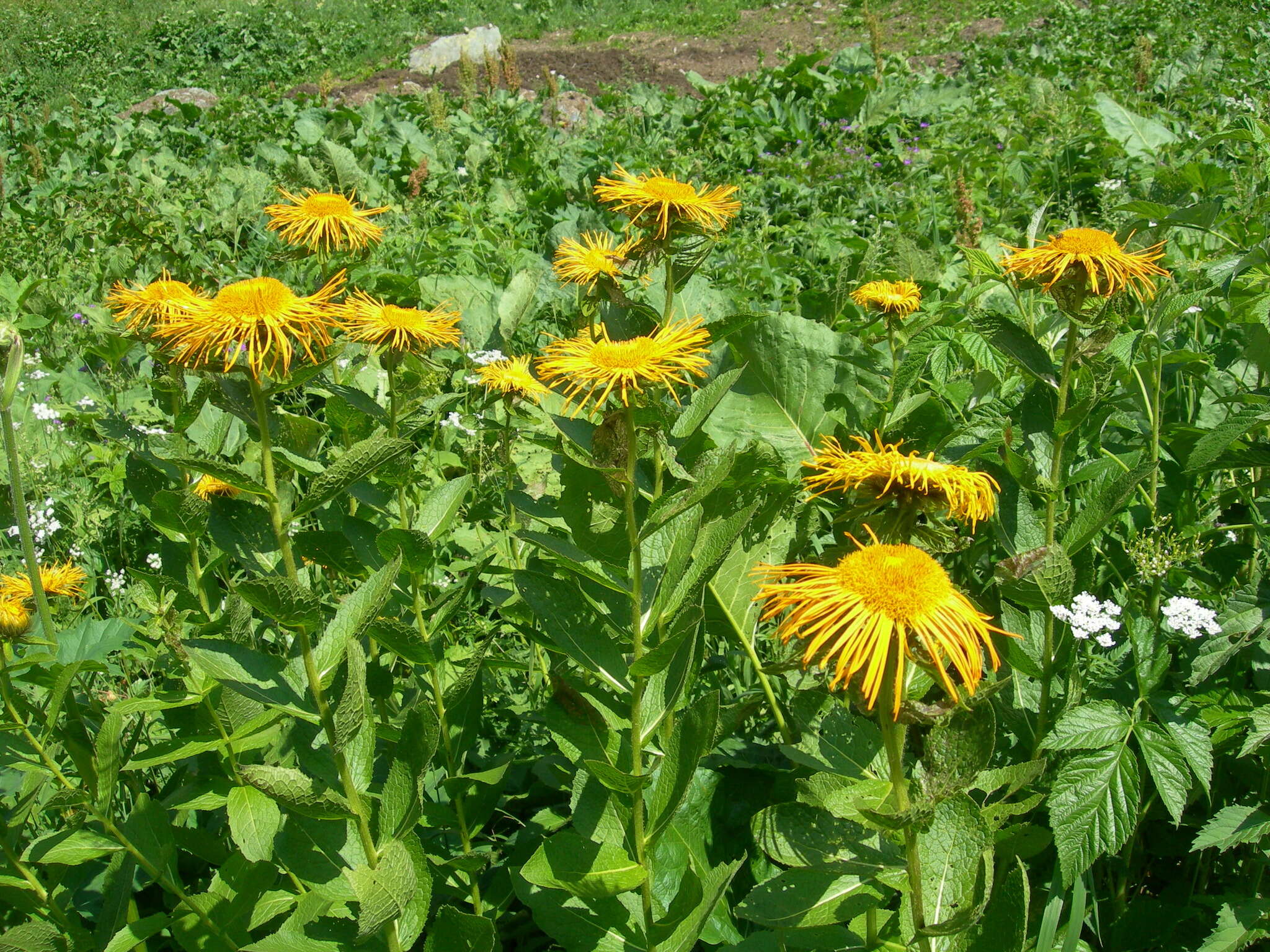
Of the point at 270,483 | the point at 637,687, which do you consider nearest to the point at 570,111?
the point at 270,483

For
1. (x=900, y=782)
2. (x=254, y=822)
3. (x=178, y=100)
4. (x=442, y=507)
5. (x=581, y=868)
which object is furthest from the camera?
(x=178, y=100)

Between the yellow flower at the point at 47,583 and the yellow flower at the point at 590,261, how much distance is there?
119 cm

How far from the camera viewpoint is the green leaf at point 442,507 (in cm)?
199

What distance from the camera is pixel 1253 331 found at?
2.27 meters

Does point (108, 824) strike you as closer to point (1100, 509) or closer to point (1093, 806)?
point (1093, 806)

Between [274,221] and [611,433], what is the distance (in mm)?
1166

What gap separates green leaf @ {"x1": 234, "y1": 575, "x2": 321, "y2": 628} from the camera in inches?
53.6

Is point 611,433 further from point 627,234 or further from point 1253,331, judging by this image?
point 1253,331

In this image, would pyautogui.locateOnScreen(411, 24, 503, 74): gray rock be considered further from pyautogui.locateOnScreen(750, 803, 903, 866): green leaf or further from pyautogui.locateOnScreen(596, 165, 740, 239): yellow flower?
pyautogui.locateOnScreen(750, 803, 903, 866): green leaf

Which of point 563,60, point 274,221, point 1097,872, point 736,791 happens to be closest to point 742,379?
point 736,791

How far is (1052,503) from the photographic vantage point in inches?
73.8

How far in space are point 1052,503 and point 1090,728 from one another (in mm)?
406

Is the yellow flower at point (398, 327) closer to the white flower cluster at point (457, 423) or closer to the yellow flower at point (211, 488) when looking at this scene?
the yellow flower at point (211, 488)

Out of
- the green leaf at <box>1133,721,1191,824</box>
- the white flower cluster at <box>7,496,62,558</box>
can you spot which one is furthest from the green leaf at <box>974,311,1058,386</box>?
the white flower cluster at <box>7,496,62,558</box>
